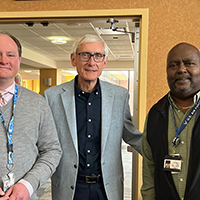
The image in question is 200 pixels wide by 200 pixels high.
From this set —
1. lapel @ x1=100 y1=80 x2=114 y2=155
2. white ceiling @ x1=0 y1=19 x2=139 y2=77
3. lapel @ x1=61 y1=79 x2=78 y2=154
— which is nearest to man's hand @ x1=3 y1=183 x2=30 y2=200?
lapel @ x1=61 y1=79 x2=78 y2=154

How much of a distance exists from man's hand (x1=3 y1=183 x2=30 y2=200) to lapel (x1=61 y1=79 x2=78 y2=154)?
1.94 feet

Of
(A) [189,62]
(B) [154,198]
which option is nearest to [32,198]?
(B) [154,198]

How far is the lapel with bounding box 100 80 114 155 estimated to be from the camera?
2062mm

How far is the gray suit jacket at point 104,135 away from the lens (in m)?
2.05

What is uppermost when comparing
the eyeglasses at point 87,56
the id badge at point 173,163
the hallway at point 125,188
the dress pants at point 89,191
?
the eyeglasses at point 87,56

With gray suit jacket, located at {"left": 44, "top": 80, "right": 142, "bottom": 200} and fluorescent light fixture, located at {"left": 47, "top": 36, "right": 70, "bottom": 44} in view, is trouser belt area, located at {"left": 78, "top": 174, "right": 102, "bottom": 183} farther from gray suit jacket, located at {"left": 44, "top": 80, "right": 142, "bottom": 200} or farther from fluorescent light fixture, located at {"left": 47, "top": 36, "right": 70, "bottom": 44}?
fluorescent light fixture, located at {"left": 47, "top": 36, "right": 70, "bottom": 44}

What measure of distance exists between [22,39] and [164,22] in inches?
273

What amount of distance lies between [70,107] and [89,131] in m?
0.23

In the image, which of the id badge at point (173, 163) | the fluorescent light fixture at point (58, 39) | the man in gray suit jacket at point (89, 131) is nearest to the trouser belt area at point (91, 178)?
the man in gray suit jacket at point (89, 131)

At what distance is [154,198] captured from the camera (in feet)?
5.38

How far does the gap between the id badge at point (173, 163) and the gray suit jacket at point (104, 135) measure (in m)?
0.71

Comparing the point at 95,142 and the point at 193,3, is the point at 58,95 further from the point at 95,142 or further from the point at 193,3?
the point at 193,3

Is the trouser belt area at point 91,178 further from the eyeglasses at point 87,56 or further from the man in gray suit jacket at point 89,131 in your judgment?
the eyeglasses at point 87,56

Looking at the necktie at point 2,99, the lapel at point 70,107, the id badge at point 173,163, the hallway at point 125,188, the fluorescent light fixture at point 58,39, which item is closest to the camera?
the id badge at point 173,163
